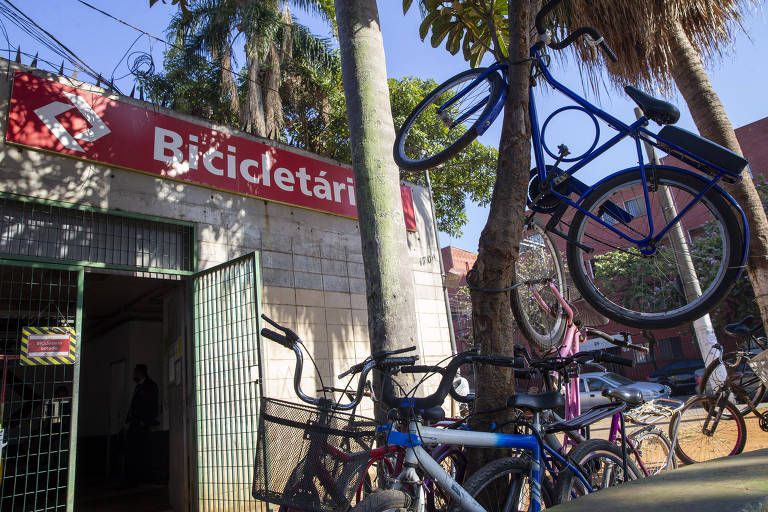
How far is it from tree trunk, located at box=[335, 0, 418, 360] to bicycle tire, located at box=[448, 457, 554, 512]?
1504 mm

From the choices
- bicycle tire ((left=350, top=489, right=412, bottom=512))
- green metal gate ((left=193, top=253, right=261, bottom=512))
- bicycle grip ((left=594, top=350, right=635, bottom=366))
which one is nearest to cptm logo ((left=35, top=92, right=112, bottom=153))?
green metal gate ((left=193, top=253, right=261, bottom=512))

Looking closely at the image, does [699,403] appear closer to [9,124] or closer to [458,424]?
[458,424]

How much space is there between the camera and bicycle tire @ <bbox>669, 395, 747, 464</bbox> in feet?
16.8

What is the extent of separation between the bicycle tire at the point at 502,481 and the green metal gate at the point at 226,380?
2989 millimetres

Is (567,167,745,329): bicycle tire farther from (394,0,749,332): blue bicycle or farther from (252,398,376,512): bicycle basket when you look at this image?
(252,398,376,512): bicycle basket

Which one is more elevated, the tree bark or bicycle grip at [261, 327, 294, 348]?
the tree bark

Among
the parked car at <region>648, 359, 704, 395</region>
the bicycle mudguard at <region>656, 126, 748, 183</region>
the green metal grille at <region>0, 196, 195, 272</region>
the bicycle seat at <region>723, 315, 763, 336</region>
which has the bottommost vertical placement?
the parked car at <region>648, 359, 704, 395</region>

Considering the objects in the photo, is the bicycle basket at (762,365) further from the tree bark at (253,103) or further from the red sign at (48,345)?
the tree bark at (253,103)

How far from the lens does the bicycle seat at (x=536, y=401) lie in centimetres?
242

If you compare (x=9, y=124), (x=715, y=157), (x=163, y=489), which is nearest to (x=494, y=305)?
(x=715, y=157)

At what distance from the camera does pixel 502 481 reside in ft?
7.64

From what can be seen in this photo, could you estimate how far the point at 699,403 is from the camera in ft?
17.7

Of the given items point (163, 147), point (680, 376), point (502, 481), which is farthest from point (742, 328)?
point (680, 376)

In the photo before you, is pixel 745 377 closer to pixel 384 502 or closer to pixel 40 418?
pixel 384 502
